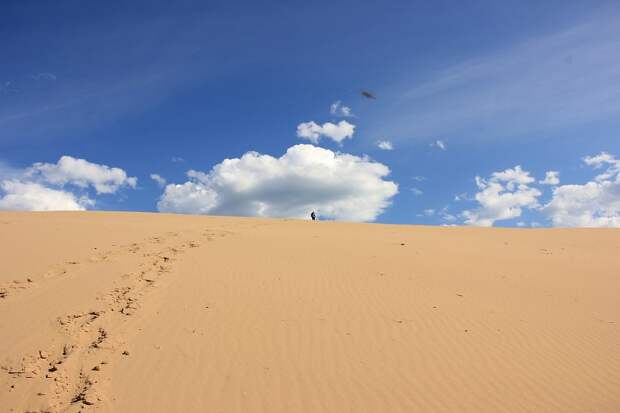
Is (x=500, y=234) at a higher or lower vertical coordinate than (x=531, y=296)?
higher

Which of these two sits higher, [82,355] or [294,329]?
[294,329]

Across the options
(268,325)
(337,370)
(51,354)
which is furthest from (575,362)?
(51,354)

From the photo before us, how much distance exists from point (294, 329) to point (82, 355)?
320 centimetres

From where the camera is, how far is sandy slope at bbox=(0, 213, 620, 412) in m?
5.37

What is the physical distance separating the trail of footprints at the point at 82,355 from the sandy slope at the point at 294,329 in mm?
27

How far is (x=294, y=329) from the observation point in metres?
7.00

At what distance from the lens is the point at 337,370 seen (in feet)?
19.0

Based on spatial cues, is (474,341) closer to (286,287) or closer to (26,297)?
(286,287)

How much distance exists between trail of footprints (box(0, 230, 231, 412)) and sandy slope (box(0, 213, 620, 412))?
0.03 m

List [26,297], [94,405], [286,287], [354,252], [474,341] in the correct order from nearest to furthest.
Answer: [94,405] → [474,341] → [26,297] → [286,287] → [354,252]

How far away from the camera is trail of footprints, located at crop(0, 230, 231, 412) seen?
5.30m

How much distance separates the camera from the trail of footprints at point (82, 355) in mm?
5297

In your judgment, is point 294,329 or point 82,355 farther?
point 294,329

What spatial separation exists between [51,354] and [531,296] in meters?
9.39
